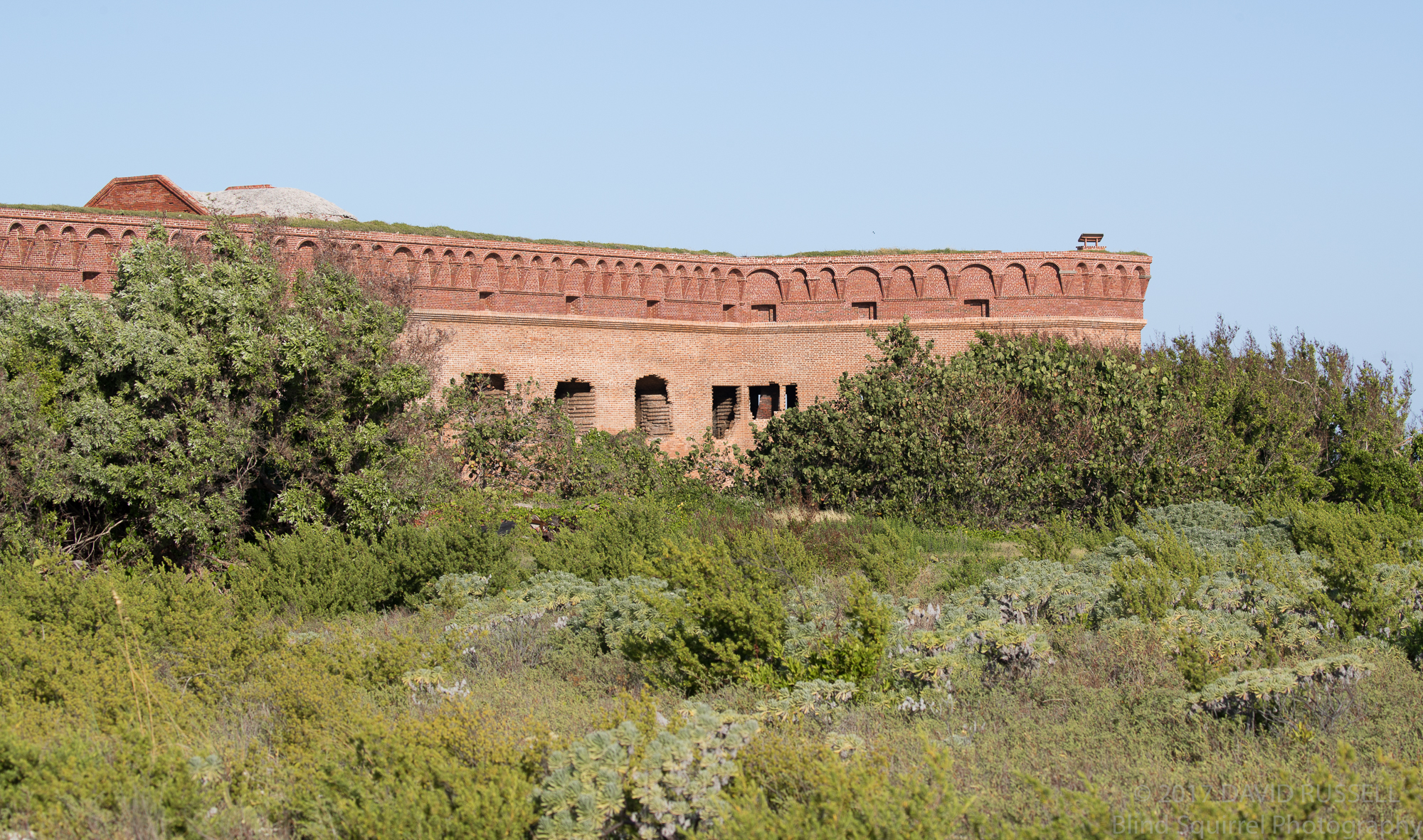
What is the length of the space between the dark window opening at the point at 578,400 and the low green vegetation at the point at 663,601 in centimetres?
456

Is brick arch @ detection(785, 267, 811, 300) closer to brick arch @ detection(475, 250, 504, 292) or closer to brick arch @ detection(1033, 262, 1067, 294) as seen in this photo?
brick arch @ detection(1033, 262, 1067, 294)

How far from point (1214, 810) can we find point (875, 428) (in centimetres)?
1154

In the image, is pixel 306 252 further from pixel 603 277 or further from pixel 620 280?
pixel 620 280

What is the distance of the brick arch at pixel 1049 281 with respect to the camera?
76.7ft

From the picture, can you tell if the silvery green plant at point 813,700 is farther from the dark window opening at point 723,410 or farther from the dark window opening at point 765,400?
the dark window opening at point 723,410

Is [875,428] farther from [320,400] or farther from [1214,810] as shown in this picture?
[1214,810]

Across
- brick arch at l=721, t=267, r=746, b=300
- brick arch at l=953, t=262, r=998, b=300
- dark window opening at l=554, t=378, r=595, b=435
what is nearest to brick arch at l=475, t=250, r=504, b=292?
dark window opening at l=554, t=378, r=595, b=435

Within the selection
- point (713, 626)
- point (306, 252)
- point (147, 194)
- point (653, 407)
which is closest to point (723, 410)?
point (653, 407)

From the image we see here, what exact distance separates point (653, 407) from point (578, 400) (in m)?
1.89

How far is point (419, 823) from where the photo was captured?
4.24 m

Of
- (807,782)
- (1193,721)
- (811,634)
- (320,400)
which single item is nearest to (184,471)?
(320,400)

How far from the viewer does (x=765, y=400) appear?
93.7ft

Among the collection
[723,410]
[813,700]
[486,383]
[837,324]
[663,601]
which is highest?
[837,324]

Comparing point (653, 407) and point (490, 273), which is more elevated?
point (490, 273)
